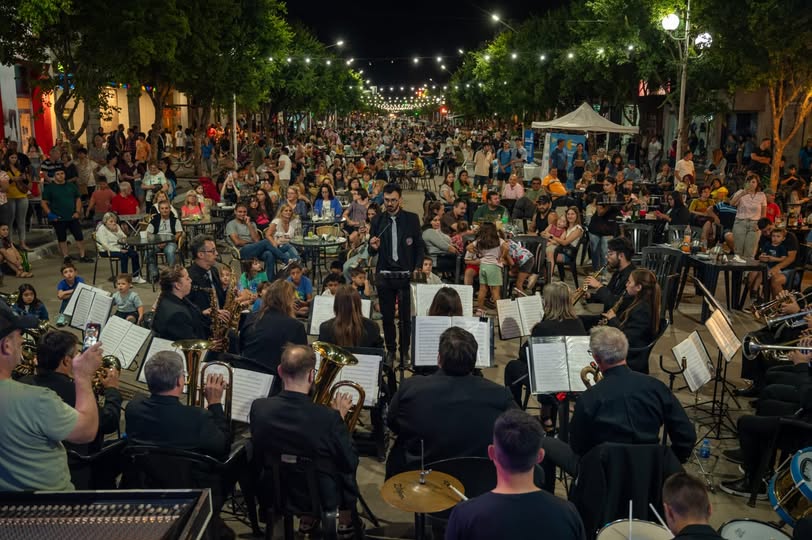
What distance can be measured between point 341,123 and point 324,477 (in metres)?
109

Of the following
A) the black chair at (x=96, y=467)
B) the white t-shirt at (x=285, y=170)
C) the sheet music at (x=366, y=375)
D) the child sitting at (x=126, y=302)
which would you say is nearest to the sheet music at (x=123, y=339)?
the black chair at (x=96, y=467)

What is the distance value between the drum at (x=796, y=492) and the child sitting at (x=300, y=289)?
18.6ft

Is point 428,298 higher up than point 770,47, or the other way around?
point 770,47

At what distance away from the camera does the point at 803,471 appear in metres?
4.83

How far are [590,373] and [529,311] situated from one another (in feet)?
6.46

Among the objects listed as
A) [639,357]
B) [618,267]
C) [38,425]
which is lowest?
[639,357]

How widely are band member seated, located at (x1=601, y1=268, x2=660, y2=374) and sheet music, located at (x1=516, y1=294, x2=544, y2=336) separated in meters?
0.86

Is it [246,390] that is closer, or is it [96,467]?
[96,467]

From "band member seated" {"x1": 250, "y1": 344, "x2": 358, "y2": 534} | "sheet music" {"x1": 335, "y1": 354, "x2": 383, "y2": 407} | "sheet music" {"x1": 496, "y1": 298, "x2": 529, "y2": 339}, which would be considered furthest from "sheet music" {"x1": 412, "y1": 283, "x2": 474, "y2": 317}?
"band member seated" {"x1": 250, "y1": 344, "x2": 358, "y2": 534}

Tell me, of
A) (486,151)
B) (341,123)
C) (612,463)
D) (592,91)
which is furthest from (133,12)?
(341,123)

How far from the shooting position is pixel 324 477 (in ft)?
15.4

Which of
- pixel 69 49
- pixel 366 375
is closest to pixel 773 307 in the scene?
pixel 366 375

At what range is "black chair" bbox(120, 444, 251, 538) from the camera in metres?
4.61

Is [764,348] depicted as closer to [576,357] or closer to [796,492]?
[576,357]
